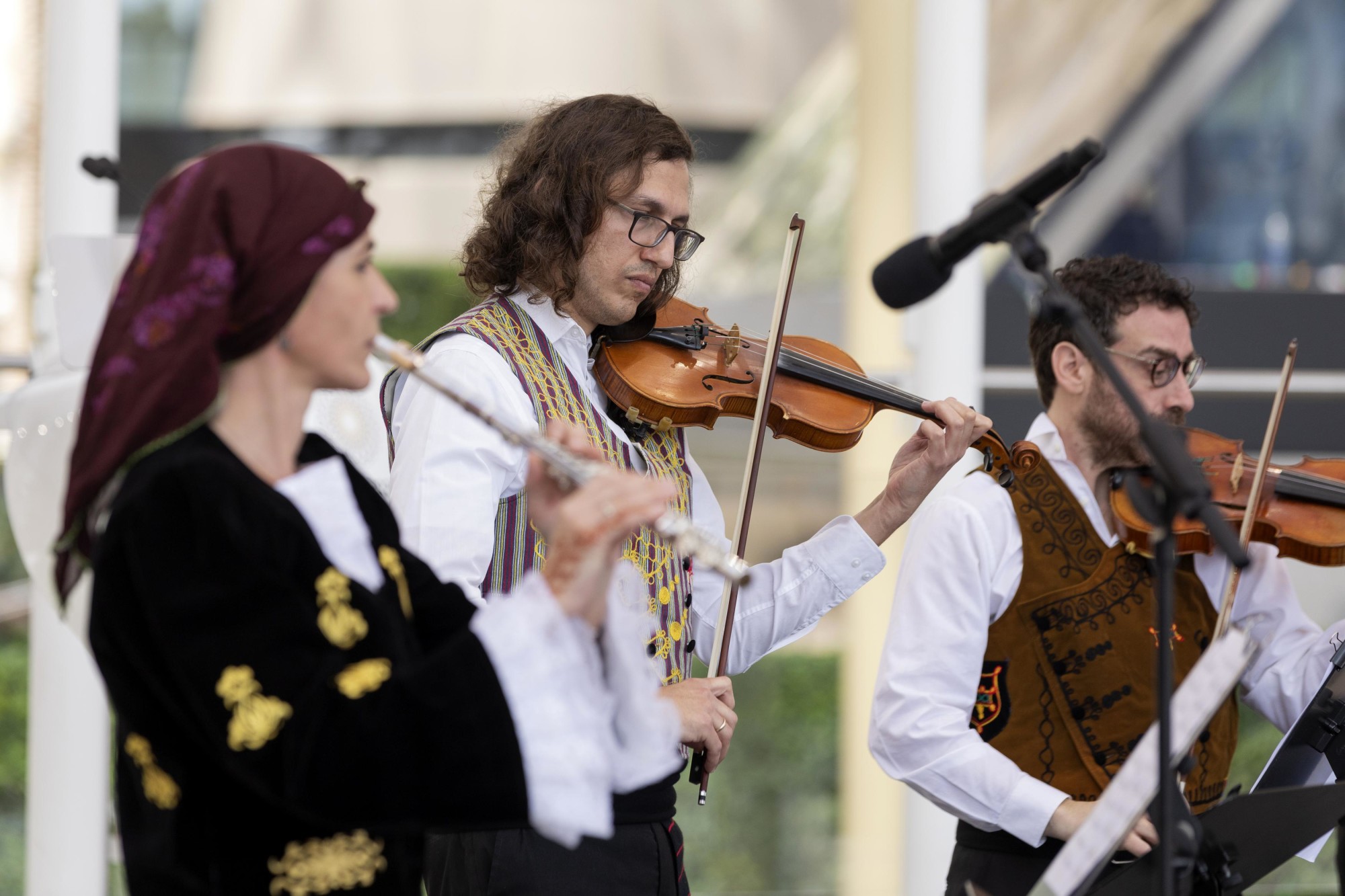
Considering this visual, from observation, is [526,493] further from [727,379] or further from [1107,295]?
[1107,295]

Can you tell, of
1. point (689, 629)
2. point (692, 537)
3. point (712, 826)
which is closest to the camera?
point (692, 537)

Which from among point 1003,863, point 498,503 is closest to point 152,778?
point 498,503

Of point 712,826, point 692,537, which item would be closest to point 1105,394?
point 692,537

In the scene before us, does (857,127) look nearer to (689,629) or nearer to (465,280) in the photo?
(465,280)

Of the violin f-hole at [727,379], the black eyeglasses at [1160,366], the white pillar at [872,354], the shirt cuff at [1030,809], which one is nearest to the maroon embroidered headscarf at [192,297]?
the violin f-hole at [727,379]

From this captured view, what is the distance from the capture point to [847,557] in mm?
2170

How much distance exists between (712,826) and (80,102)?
8.30ft

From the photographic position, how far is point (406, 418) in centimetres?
187

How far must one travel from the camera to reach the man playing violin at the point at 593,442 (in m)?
1.81

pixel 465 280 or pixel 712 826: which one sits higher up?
pixel 465 280

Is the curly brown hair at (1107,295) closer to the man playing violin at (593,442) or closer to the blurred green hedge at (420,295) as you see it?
the man playing violin at (593,442)

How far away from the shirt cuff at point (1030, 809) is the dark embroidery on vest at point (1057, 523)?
35cm

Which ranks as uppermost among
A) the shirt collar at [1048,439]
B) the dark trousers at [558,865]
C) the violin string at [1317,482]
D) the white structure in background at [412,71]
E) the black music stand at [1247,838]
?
the white structure in background at [412,71]

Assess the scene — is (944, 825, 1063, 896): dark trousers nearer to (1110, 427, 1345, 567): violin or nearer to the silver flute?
(1110, 427, 1345, 567): violin
